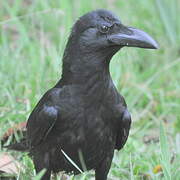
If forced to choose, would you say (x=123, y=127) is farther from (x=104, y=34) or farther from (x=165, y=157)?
(x=104, y=34)

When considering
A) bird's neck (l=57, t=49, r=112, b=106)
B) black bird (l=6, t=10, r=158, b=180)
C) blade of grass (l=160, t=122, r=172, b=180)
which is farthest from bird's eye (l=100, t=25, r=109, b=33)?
blade of grass (l=160, t=122, r=172, b=180)

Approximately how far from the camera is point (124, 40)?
4.60m

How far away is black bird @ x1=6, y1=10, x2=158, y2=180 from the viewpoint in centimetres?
469

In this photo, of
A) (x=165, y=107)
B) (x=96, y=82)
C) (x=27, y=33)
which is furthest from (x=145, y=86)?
(x=96, y=82)

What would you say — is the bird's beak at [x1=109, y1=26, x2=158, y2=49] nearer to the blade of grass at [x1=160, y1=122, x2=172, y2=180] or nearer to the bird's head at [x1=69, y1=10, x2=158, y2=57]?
the bird's head at [x1=69, y1=10, x2=158, y2=57]

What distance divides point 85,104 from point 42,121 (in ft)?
1.01

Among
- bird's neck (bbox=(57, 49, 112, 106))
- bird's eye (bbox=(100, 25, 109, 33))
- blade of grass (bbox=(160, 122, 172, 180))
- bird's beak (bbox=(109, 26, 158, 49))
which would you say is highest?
bird's eye (bbox=(100, 25, 109, 33))

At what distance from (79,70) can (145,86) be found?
2.40m

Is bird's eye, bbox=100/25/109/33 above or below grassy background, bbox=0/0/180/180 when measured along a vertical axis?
above

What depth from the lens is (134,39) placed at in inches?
181

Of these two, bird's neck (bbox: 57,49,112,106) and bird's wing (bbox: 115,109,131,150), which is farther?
bird's wing (bbox: 115,109,131,150)

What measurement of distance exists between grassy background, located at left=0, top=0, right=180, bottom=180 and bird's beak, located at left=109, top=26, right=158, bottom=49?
0.58 m

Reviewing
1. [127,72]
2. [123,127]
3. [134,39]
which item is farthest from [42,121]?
[127,72]

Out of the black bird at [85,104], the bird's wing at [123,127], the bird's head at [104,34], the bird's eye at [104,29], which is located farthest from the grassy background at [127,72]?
the bird's eye at [104,29]
